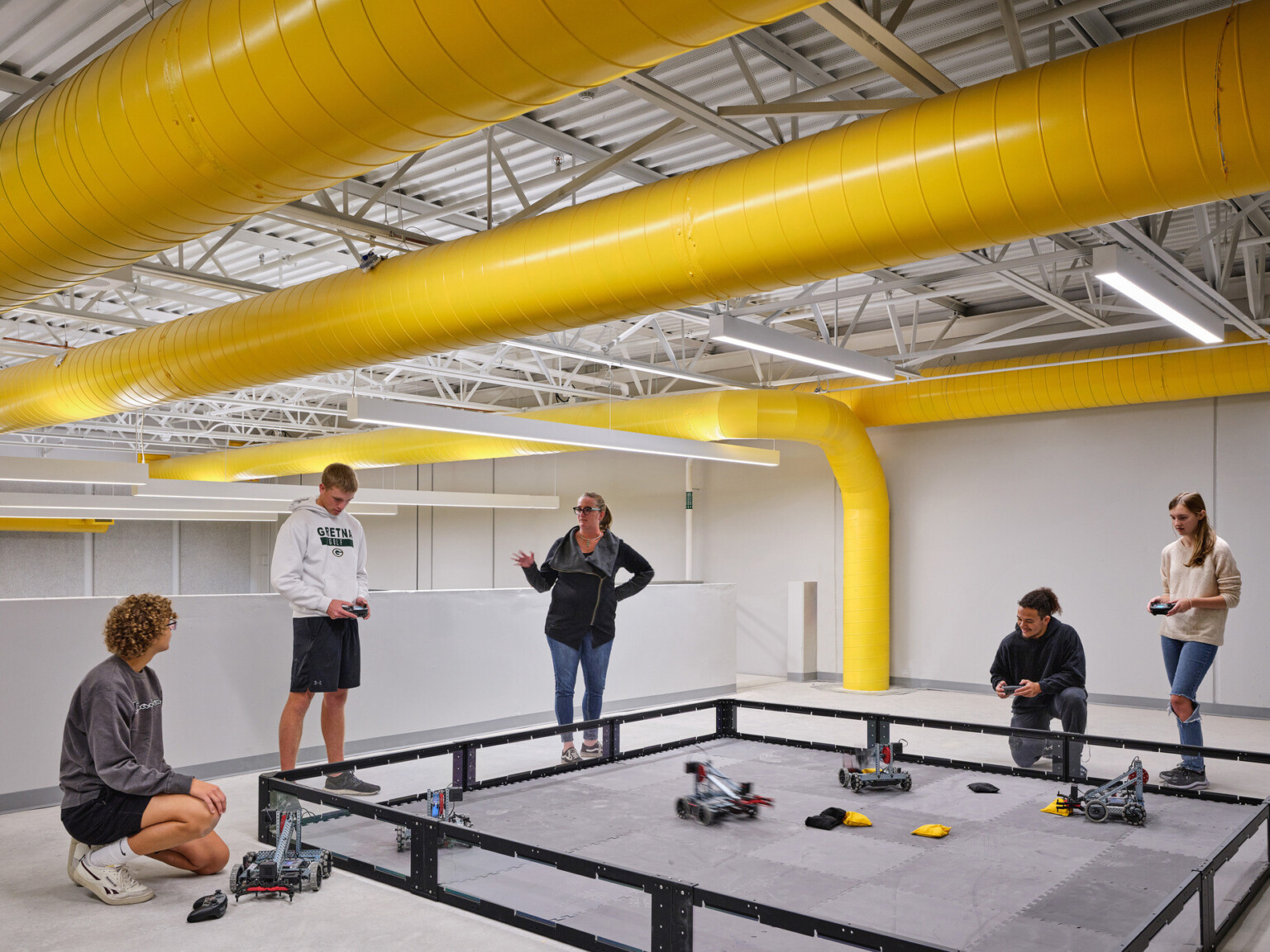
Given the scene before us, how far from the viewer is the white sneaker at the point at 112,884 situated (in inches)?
127

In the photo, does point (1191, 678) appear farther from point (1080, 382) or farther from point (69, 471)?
point (69, 471)

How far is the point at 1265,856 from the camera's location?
3689 millimetres

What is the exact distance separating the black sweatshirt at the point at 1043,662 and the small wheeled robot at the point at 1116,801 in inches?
38.0

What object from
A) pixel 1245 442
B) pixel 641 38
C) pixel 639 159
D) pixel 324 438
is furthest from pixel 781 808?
pixel 324 438

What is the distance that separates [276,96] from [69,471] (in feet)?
21.1

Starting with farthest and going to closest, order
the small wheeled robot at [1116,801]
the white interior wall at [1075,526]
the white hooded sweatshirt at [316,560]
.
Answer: the white interior wall at [1075,526], the white hooded sweatshirt at [316,560], the small wheeled robot at [1116,801]

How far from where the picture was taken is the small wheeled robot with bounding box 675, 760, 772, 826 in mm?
3920

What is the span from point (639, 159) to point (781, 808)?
364cm


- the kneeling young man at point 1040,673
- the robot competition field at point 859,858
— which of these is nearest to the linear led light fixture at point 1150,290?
the kneeling young man at point 1040,673

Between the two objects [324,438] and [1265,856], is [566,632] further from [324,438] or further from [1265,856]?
[324,438]

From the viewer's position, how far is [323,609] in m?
4.40

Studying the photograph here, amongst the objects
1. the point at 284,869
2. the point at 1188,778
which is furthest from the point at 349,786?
the point at 1188,778

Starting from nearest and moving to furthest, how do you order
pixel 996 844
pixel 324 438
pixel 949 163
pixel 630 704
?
pixel 949 163 < pixel 996 844 < pixel 630 704 < pixel 324 438

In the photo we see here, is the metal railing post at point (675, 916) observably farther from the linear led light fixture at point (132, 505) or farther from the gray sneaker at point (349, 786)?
the linear led light fixture at point (132, 505)
